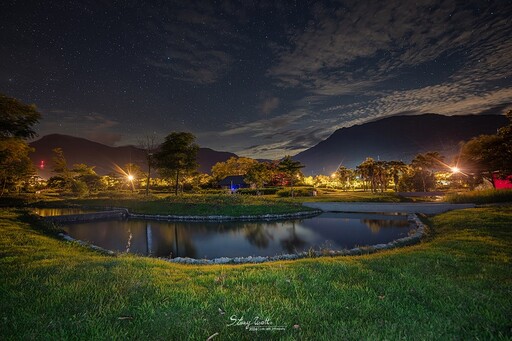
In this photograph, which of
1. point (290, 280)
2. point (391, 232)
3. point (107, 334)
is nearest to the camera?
point (107, 334)

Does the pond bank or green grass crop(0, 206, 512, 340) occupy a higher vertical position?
green grass crop(0, 206, 512, 340)

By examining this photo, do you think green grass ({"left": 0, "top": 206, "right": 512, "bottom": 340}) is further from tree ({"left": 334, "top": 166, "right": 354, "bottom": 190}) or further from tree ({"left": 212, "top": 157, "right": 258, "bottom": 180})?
tree ({"left": 334, "top": 166, "right": 354, "bottom": 190})

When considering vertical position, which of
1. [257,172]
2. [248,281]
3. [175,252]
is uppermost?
[257,172]

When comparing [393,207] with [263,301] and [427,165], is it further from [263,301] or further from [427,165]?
[427,165]

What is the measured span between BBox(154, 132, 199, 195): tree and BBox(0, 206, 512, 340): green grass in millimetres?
51207

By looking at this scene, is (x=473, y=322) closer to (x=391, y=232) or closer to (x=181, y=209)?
(x=391, y=232)

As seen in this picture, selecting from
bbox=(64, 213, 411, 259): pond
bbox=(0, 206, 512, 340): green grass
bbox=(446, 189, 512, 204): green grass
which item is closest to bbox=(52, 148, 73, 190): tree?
bbox=(64, 213, 411, 259): pond

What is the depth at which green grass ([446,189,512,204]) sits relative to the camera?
3180 centimetres

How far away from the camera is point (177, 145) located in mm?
58781

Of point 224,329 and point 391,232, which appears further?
point 391,232

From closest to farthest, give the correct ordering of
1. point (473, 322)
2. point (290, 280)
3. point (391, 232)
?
point (473, 322) < point (290, 280) < point (391, 232)

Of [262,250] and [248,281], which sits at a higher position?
[248,281]

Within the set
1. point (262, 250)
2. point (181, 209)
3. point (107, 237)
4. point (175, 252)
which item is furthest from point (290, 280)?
point (181, 209)

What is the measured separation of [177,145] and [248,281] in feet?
184
